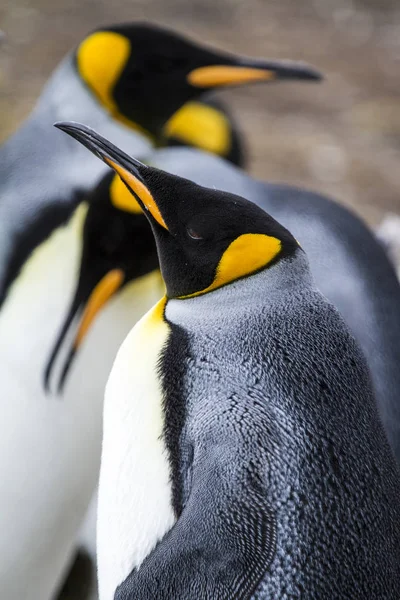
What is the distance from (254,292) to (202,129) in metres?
1.69

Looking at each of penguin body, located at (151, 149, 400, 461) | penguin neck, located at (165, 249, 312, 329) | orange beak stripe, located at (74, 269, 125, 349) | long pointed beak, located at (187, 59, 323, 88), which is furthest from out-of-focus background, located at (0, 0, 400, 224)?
penguin neck, located at (165, 249, 312, 329)

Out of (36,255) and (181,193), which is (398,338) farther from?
(36,255)

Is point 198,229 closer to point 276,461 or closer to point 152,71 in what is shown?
point 276,461

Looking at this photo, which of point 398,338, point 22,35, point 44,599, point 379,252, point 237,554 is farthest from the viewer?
point 22,35

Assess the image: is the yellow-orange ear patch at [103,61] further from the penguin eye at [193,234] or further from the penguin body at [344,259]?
the penguin eye at [193,234]

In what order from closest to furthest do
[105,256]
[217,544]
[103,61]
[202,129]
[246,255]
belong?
1. [217,544]
2. [246,255]
3. [105,256]
4. [103,61]
5. [202,129]

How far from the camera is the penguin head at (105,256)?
1618 millimetres

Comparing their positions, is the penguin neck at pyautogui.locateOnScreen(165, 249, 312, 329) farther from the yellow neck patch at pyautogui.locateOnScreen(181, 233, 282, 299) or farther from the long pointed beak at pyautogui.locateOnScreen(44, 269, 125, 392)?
the long pointed beak at pyautogui.locateOnScreen(44, 269, 125, 392)

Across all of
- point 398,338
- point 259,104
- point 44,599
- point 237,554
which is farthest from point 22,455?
point 259,104

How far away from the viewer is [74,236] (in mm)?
1676

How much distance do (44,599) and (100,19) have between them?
15.4 ft

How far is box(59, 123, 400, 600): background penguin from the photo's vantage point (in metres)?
0.91

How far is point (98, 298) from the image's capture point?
1.67 metres

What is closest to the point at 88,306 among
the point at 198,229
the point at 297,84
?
the point at 198,229
